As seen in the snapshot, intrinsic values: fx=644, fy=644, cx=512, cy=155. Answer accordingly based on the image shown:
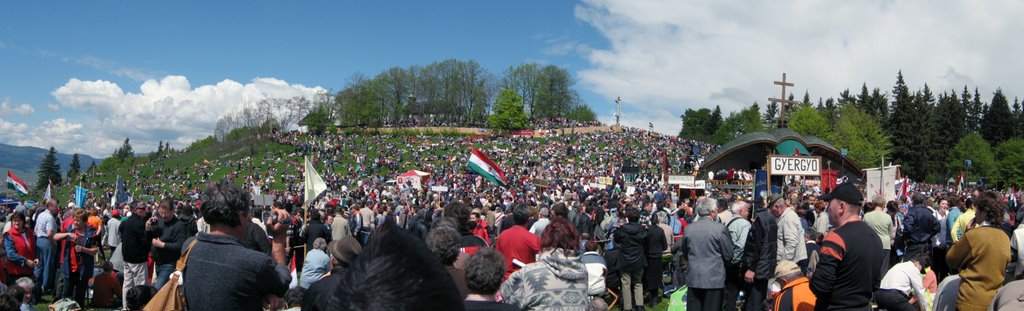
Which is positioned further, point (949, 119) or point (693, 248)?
point (949, 119)

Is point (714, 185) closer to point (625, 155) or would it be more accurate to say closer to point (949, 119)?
point (625, 155)

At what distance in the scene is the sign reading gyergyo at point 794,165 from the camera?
15.5 meters

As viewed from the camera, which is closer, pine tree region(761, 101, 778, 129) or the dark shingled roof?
the dark shingled roof

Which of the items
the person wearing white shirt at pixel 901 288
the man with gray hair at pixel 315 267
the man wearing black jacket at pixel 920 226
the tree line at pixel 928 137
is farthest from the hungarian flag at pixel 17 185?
the tree line at pixel 928 137

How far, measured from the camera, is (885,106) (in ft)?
273

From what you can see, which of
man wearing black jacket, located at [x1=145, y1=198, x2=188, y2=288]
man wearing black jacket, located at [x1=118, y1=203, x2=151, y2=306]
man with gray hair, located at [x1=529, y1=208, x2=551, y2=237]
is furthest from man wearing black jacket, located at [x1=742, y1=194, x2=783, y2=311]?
man wearing black jacket, located at [x1=118, y1=203, x2=151, y2=306]

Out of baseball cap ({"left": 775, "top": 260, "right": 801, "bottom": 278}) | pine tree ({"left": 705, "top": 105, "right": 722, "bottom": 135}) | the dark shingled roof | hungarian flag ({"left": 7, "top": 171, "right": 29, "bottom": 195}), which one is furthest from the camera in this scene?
pine tree ({"left": 705, "top": 105, "right": 722, "bottom": 135})

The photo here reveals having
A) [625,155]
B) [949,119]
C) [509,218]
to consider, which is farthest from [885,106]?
[509,218]

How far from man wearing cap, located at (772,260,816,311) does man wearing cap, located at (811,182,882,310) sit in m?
1.03

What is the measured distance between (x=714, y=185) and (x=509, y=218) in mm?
16476

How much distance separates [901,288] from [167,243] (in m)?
7.70

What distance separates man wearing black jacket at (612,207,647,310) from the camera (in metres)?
8.42

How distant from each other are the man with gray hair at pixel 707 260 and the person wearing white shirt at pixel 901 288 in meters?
1.48

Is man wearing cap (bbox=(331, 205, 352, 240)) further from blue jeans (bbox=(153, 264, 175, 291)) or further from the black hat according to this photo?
the black hat
